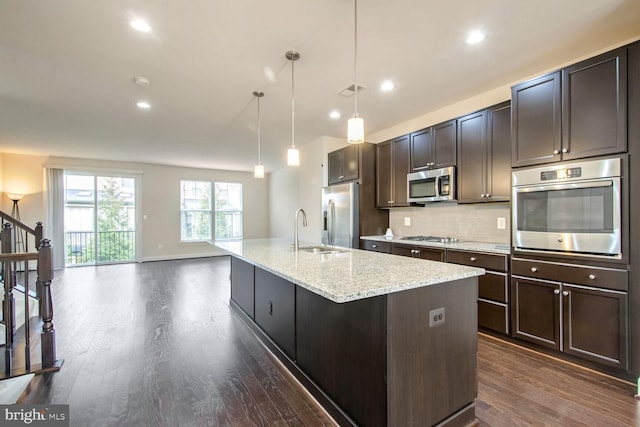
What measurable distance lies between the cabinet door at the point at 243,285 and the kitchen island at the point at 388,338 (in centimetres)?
121

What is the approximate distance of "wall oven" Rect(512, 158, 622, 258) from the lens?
2039 mm

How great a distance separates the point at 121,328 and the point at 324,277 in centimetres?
278

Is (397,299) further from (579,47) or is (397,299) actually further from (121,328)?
(121,328)

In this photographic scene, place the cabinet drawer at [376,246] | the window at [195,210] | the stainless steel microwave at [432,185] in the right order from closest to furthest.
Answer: the stainless steel microwave at [432,185], the cabinet drawer at [376,246], the window at [195,210]

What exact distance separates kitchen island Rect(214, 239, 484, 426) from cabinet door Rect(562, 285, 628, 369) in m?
1.15

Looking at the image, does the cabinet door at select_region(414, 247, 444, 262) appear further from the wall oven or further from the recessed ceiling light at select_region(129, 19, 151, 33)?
the recessed ceiling light at select_region(129, 19, 151, 33)

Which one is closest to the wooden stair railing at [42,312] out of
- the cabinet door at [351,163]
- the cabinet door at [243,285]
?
the cabinet door at [243,285]

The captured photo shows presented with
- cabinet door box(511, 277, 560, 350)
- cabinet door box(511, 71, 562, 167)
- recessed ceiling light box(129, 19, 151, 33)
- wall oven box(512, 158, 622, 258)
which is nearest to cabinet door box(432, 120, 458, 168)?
cabinet door box(511, 71, 562, 167)

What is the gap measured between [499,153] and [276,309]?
2675 mm

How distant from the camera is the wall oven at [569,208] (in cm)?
204

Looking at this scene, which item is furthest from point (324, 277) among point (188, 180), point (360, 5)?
point (188, 180)

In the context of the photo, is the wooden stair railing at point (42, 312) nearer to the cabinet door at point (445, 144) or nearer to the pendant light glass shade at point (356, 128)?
the pendant light glass shade at point (356, 128)

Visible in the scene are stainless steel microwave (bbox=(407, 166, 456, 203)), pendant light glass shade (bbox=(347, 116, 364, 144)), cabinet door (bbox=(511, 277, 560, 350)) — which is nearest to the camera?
pendant light glass shade (bbox=(347, 116, 364, 144))

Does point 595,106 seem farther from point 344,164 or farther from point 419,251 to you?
point 344,164
